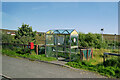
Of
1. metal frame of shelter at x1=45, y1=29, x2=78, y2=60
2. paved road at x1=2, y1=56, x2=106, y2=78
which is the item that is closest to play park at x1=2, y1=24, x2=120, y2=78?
metal frame of shelter at x1=45, y1=29, x2=78, y2=60

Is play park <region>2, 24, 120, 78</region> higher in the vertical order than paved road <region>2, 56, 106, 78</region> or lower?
higher

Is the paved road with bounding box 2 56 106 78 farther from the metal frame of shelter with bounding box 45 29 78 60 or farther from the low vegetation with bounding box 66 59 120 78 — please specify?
the metal frame of shelter with bounding box 45 29 78 60

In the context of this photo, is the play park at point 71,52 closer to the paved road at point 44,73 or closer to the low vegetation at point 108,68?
the low vegetation at point 108,68

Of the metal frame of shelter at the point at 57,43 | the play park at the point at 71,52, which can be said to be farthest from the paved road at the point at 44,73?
the metal frame of shelter at the point at 57,43

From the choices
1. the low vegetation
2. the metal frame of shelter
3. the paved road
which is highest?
the metal frame of shelter

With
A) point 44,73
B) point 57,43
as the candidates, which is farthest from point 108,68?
point 57,43

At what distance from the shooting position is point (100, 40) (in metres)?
16.2

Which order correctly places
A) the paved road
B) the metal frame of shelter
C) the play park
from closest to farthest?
the paved road → the play park → the metal frame of shelter

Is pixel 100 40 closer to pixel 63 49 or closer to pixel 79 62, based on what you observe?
pixel 63 49

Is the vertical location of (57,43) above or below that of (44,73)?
above

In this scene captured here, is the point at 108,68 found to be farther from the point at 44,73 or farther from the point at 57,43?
the point at 57,43

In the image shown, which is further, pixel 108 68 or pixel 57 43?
pixel 57 43

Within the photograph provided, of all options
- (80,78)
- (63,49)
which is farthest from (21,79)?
(63,49)

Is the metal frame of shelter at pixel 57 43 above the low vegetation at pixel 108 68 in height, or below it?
above
